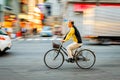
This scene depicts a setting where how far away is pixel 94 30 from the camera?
28.5 m

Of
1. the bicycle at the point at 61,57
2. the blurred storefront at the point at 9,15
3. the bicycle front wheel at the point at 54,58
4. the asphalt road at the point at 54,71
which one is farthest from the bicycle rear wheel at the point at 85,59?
the blurred storefront at the point at 9,15

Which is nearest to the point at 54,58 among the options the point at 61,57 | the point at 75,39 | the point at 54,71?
the point at 61,57

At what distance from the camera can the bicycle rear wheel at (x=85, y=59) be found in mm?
13219

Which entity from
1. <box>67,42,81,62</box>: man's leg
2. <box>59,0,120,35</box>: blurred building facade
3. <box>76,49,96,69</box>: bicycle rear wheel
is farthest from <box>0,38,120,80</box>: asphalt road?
<box>59,0,120,35</box>: blurred building facade

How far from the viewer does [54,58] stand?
13.3 metres

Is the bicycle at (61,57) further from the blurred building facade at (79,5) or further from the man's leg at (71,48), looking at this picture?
the blurred building facade at (79,5)

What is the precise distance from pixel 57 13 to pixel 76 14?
4101 cm

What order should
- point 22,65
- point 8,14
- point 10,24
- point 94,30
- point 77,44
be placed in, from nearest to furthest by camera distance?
1. point 77,44
2. point 22,65
3. point 94,30
4. point 10,24
5. point 8,14

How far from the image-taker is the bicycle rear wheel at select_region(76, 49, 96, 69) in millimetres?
13219

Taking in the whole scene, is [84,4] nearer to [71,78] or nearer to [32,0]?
[71,78]

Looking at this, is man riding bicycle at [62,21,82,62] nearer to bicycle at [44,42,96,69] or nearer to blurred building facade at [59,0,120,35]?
bicycle at [44,42,96,69]

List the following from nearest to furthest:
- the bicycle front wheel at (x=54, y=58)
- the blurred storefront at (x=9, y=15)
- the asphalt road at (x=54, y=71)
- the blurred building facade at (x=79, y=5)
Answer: the asphalt road at (x=54, y=71) < the bicycle front wheel at (x=54, y=58) < the blurred storefront at (x=9, y=15) < the blurred building facade at (x=79, y=5)

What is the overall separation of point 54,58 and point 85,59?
1091mm

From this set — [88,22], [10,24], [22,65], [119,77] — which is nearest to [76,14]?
[10,24]
